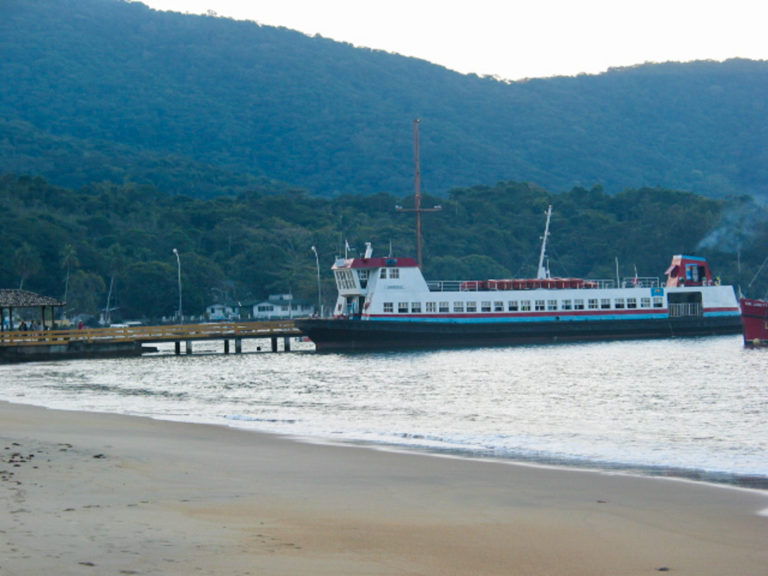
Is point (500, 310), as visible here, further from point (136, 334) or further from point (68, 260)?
point (68, 260)

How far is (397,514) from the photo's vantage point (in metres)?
11.1

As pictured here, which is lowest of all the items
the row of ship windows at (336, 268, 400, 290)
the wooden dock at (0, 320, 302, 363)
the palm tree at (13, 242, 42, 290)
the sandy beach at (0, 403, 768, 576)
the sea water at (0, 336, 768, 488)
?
the sea water at (0, 336, 768, 488)

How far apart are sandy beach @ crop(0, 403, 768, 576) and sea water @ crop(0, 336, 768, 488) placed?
245 centimetres

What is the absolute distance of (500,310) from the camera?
191 ft

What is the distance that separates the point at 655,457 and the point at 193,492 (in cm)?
784

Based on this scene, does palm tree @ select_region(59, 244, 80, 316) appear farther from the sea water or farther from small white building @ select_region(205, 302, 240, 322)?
the sea water

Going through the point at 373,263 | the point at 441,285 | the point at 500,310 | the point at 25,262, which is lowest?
the point at 500,310

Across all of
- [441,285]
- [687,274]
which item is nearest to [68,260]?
[441,285]

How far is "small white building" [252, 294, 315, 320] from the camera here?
371ft

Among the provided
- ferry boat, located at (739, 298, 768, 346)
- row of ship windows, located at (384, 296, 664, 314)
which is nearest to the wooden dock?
row of ship windows, located at (384, 296, 664, 314)

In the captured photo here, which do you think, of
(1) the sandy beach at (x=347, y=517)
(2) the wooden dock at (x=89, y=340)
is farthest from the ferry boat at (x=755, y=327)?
(1) the sandy beach at (x=347, y=517)

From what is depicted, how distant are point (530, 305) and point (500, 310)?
6.27 feet

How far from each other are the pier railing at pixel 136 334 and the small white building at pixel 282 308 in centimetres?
5090

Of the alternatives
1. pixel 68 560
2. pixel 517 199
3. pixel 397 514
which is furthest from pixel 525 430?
pixel 517 199
